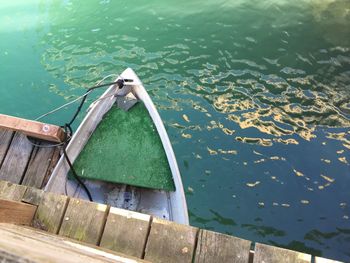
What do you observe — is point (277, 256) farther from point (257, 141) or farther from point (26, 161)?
point (257, 141)

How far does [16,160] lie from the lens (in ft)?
12.8

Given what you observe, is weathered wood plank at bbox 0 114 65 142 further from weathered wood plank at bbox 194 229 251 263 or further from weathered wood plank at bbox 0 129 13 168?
weathered wood plank at bbox 194 229 251 263

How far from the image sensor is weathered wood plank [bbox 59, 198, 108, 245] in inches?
103

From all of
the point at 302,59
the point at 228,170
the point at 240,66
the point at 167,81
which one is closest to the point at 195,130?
the point at 228,170

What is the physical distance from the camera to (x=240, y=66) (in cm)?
616

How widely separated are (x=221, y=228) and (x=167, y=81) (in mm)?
2582

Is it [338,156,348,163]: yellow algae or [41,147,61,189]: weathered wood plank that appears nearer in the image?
[41,147,61,189]: weathered wood plank

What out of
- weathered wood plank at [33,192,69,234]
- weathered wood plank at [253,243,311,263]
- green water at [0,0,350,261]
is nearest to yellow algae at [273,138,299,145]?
green water at [0,0,350,261]

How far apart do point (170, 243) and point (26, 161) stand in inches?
81.7

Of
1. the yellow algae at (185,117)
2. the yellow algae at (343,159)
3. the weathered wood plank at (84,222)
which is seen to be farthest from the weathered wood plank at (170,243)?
the yellow algae at (343,159)

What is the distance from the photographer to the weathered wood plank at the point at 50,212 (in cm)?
270

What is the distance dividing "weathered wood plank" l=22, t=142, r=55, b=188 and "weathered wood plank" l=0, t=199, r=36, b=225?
112 cm

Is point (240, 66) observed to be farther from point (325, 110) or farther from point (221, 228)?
point (221, 228)

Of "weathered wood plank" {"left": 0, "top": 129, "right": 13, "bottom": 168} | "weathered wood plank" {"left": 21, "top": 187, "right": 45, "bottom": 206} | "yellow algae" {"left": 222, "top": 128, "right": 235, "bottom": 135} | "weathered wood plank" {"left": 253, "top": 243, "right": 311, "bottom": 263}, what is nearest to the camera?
"weathered wood plank" {"left": 253, "top": 243, "right": 311, "bottom": 263}
